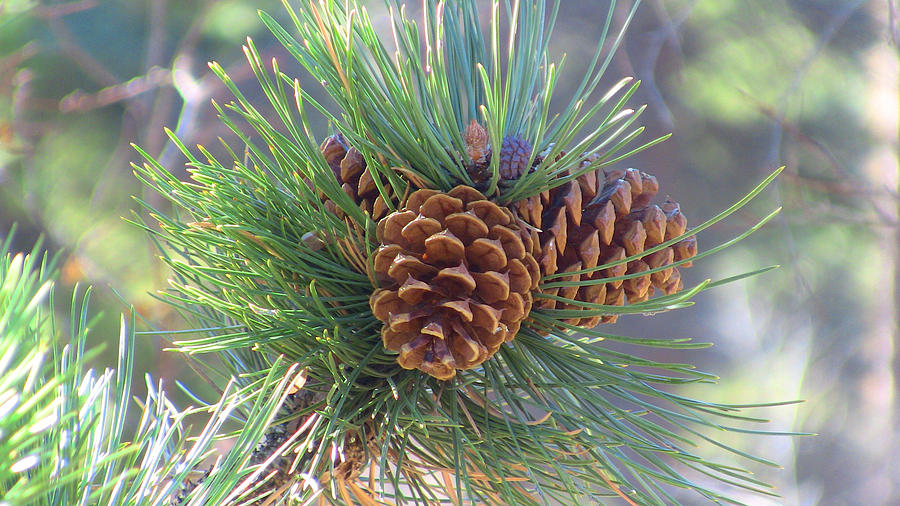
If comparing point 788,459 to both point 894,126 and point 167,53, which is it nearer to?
point 894,126

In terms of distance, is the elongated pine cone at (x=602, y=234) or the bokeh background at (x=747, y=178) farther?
the bokeh background at (x=747, y=178)

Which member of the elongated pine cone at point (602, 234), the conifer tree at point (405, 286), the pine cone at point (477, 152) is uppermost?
the elongated pine cone at point (602, 234)

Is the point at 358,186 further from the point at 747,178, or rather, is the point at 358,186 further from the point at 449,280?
the point at 747,178

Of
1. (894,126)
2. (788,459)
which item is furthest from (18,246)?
(894,126)

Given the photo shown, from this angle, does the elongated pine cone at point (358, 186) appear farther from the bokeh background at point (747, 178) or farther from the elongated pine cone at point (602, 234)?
the bokeh background at point (747, 178)

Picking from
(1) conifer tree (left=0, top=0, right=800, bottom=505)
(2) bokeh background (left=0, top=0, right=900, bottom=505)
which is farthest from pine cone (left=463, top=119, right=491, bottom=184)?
(2) bokeh background (left=0, top=0, right=900, bottom=505)

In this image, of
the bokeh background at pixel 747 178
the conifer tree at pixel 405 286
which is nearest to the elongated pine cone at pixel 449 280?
the conifer tree at pixel 405 286
